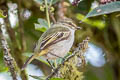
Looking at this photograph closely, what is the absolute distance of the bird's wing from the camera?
71.2 inches

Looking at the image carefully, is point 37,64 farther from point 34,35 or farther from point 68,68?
point 68,68

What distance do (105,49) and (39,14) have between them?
2.21ft

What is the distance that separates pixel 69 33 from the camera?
1962 mm

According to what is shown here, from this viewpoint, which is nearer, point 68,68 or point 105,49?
point 68,68

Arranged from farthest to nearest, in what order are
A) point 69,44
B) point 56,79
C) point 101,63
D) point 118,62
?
point 101,63 < point 118,62 < point 69,44 < point 56,79

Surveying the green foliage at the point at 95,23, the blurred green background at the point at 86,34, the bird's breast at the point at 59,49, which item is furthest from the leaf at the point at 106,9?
the green foliage at the point at 95,23

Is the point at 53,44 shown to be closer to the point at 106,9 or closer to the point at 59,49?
the point at 59,49

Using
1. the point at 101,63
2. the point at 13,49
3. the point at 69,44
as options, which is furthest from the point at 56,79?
A: the point at 101,63

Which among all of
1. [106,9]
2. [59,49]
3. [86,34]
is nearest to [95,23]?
[86,34]

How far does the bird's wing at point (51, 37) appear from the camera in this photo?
181 centimetres

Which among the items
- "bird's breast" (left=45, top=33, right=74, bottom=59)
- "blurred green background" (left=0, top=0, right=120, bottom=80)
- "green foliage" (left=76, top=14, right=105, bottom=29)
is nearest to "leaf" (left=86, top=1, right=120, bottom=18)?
"bird's breast" (left=45, top=33, right=74, bottom=59)

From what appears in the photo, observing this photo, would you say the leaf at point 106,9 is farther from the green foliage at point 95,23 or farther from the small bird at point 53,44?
the green foliage at point 95,23

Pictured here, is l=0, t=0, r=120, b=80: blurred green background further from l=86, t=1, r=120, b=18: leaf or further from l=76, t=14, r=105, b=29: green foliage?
l=86, t=1, r=120, b=18: leaf

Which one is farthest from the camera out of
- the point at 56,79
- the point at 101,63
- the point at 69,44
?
the point at 101,63
